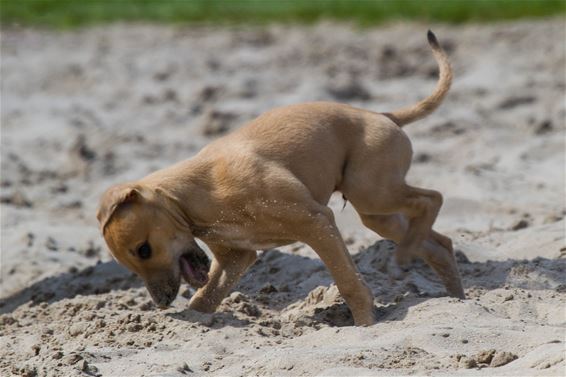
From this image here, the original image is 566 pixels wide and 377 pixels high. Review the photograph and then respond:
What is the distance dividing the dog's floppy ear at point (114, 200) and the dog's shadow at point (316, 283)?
33.4 inches

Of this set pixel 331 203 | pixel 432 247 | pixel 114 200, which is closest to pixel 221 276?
pixel 114 200

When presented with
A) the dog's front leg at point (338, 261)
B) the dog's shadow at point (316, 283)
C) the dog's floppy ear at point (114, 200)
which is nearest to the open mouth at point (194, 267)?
the dog's shadow at point (316, 283)

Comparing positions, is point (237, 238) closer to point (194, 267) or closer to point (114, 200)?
point (194, 267)

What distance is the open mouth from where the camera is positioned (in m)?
7.67

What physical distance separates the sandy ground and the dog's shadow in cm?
2

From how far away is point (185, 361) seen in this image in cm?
678

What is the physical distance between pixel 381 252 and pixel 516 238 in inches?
42.1

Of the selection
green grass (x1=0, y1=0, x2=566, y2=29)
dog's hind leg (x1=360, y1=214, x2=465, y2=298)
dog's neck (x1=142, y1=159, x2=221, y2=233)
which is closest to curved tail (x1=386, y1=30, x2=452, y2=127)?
dog's hind leg (x1=360, y1=214, x2=465, y2=298)

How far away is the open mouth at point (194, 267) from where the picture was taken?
7.67 m

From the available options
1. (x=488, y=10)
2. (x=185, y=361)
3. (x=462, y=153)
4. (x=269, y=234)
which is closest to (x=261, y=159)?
(x=269, y=234)

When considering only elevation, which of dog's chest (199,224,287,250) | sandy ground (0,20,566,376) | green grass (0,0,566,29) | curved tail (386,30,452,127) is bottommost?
green grass (0,0,566,29)

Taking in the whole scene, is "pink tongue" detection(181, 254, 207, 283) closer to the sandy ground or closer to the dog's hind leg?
the sandy ground

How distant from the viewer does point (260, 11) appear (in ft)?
72.4

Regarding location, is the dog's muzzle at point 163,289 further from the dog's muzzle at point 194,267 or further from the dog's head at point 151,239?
the dog's muzzle at point 194,267
